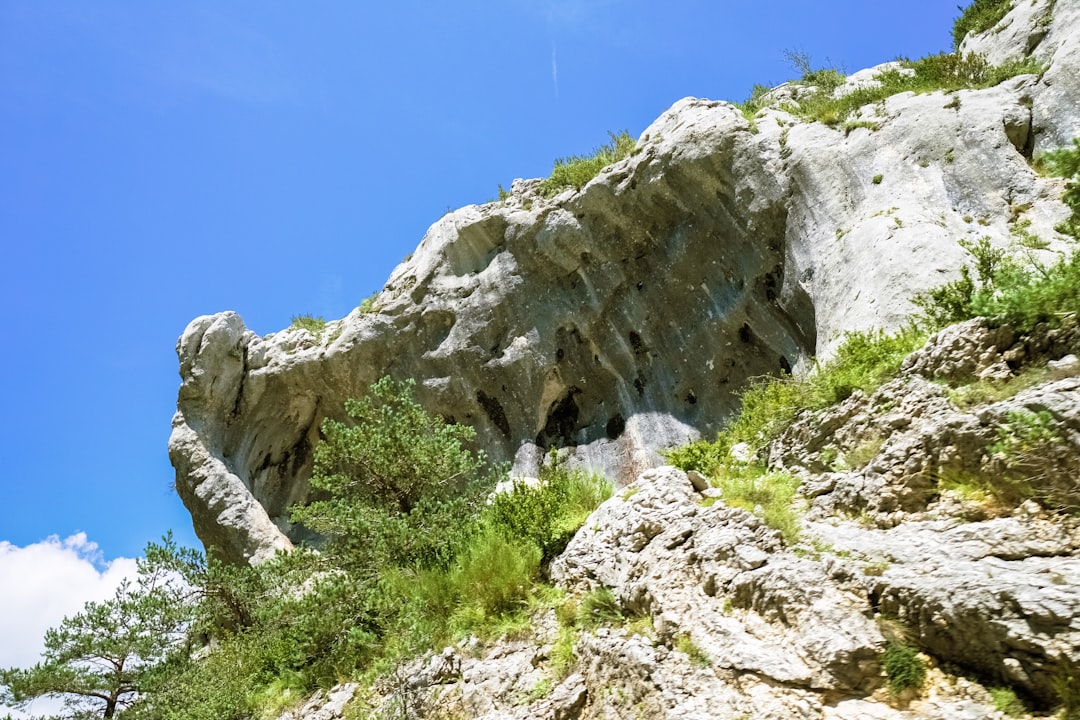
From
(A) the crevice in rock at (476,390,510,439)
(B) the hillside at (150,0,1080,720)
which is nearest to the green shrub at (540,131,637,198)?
(B) the hillside at (150,0,1080,720)

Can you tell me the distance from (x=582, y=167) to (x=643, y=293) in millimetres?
4043

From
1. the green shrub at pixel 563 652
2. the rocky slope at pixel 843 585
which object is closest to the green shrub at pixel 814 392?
the rocky slope at pixel 843 585

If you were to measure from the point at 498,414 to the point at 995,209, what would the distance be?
1276 centimetres

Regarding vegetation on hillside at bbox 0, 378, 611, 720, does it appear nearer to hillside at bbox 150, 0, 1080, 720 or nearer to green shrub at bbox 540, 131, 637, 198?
hillside at bbox 150, 0, 1080, 720

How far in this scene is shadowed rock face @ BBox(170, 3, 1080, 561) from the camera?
41.7 feet

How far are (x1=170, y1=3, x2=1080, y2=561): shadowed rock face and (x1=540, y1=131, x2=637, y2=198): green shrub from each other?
65 centimetres

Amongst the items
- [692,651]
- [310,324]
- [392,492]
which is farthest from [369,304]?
[692,651]

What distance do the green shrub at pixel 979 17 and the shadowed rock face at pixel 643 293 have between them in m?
1.91

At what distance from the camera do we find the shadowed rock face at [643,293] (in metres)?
12.7

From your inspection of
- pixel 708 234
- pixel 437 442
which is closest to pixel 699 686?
pixel 437 442

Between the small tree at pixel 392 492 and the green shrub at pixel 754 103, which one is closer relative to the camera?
the small tree at pixel 392 492

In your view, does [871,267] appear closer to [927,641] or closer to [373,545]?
[927,641]

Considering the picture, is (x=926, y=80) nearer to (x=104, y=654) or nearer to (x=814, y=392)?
(x=814, y=392)

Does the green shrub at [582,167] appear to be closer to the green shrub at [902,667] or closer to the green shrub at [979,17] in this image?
the green shrub at [979,17]
